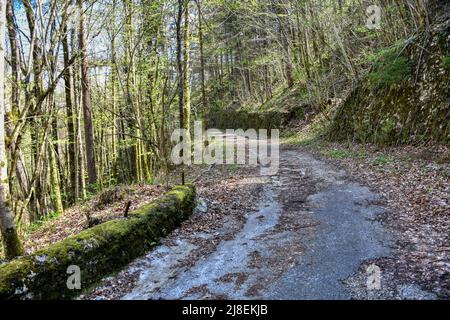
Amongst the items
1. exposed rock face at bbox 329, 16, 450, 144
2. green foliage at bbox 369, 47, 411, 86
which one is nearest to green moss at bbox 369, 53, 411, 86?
green foliage at bbox 369, 47, 411, 86

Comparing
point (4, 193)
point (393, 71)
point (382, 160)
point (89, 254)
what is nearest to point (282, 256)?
point (89, 254)

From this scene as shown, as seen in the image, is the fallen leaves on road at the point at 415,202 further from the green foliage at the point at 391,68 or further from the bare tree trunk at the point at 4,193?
the bare tree trunk at the point at 4,193

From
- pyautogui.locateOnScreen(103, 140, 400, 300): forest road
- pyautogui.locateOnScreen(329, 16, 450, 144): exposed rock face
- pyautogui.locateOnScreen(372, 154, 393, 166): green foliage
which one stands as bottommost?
pyautogui.locateOnScreen(103, 140, 400, 300): forest road

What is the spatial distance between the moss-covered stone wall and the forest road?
1.05ft

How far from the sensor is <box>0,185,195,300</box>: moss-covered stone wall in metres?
3.87

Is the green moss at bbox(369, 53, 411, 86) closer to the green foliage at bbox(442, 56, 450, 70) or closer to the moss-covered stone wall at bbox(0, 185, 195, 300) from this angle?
the green foliage at bbox(442, 56, 450, 70)

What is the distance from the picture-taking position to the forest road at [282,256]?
4.21 metres

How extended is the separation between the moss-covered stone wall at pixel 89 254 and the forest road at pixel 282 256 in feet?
1.05

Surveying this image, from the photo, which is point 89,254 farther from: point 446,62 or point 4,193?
point 446,62

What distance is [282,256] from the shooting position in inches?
199

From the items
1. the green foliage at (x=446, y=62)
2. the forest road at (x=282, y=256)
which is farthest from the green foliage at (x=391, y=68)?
the forest road at (x=282, y=256)

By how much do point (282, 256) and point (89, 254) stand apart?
2.72 metres

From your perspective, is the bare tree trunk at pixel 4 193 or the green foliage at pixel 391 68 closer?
the bare tree trunk at pixel 4 193
